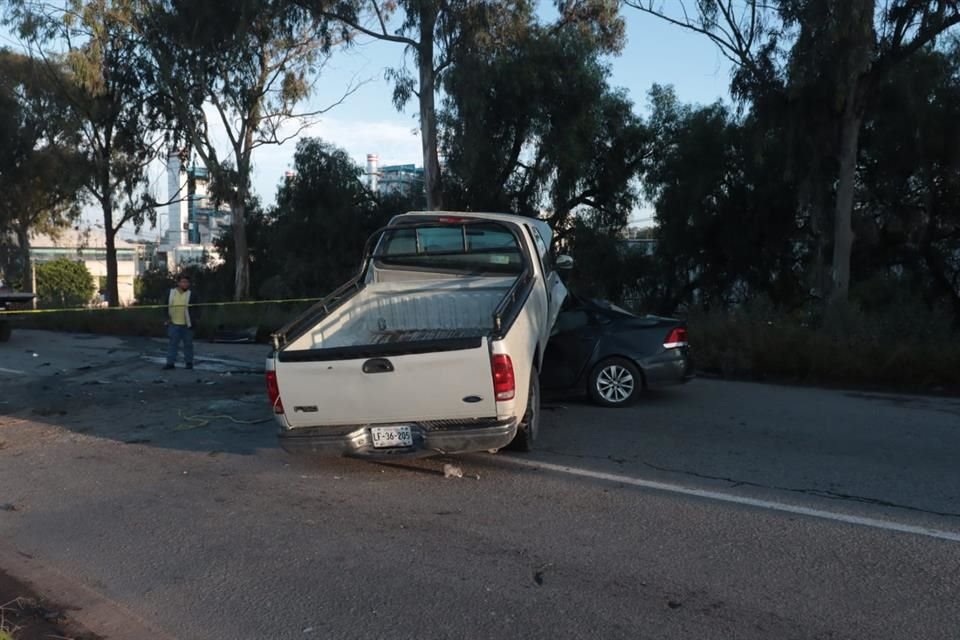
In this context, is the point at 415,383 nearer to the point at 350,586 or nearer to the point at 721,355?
the point at 350,586

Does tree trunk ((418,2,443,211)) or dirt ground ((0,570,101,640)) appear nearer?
dirt ground ((0,570,101,640))

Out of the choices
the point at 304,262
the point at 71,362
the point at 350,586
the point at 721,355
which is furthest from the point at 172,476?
the point at 304,262

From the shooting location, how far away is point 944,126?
2370 cm

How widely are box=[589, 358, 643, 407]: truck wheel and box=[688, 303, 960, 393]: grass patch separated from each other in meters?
4.18

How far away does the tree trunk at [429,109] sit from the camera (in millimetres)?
25859

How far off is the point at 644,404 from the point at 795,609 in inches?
258

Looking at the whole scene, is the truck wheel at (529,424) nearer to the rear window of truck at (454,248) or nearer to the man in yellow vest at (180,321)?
the rear window of truck at (454,248)

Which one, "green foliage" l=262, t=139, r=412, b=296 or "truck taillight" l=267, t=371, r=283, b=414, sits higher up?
"green foliage" l=262, t=139, r=412, b=296

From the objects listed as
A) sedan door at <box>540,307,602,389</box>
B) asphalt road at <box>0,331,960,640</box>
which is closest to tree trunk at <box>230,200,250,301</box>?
asphalt road at <box>0,331,960,640</box>

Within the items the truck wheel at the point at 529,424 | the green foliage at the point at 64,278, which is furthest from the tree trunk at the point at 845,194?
the green foliage at the point at 64,278

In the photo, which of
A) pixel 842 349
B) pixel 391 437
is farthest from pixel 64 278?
pixel 391 437

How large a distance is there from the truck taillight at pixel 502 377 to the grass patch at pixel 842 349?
27.6 ft

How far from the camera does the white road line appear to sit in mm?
6285

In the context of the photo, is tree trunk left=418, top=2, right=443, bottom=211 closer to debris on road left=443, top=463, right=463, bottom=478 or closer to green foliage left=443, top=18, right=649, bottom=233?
green foliage left=443, top=18, right=649, bottom=233
